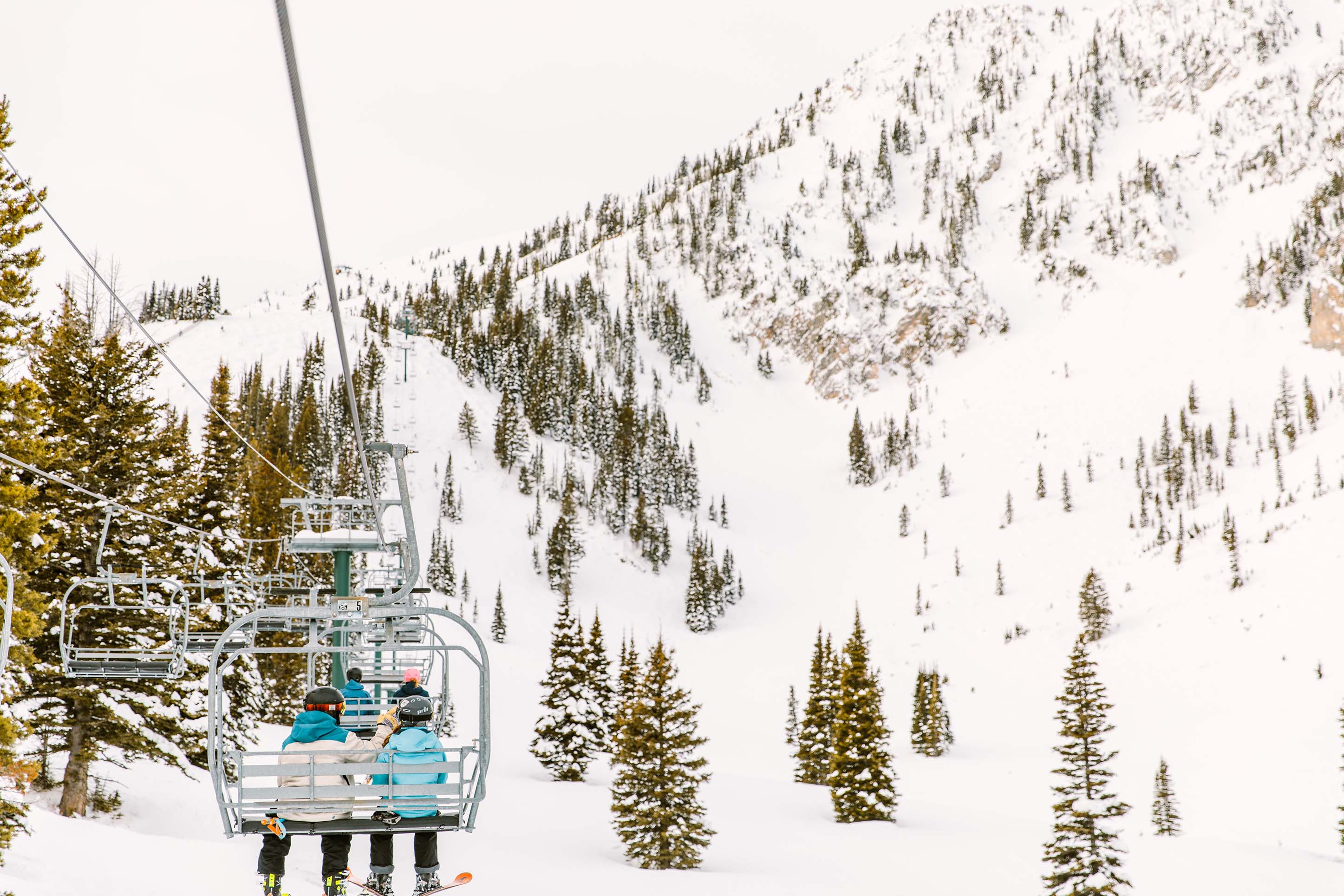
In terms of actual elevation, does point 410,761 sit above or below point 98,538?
below

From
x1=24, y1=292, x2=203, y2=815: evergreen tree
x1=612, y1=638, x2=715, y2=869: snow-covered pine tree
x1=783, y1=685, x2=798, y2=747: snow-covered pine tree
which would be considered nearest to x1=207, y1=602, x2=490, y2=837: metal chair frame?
x1=24, y1=292, x2=203, y2=815: evergreen tree

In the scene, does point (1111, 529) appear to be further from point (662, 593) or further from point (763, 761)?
point (763, 761)

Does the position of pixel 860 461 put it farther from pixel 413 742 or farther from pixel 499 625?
pixel 413 742

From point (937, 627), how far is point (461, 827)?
9866 cm

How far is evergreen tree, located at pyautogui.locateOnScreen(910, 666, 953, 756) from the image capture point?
67.5m

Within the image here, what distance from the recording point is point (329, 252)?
5.30m

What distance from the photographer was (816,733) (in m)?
50.1

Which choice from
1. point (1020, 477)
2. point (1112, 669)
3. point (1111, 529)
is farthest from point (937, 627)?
point (1020, 477)

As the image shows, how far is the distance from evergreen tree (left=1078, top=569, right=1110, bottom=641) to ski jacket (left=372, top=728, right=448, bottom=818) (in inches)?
3624

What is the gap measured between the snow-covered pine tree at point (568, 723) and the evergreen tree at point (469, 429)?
85.0 metres

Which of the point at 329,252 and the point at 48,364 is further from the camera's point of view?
the point at 48,364

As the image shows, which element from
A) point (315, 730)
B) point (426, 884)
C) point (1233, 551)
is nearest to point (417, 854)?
point (426, 884)

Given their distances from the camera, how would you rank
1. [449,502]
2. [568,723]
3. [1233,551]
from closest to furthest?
[568,723] → [1233,551] → [449,502]

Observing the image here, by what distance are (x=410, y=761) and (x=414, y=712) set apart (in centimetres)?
51
